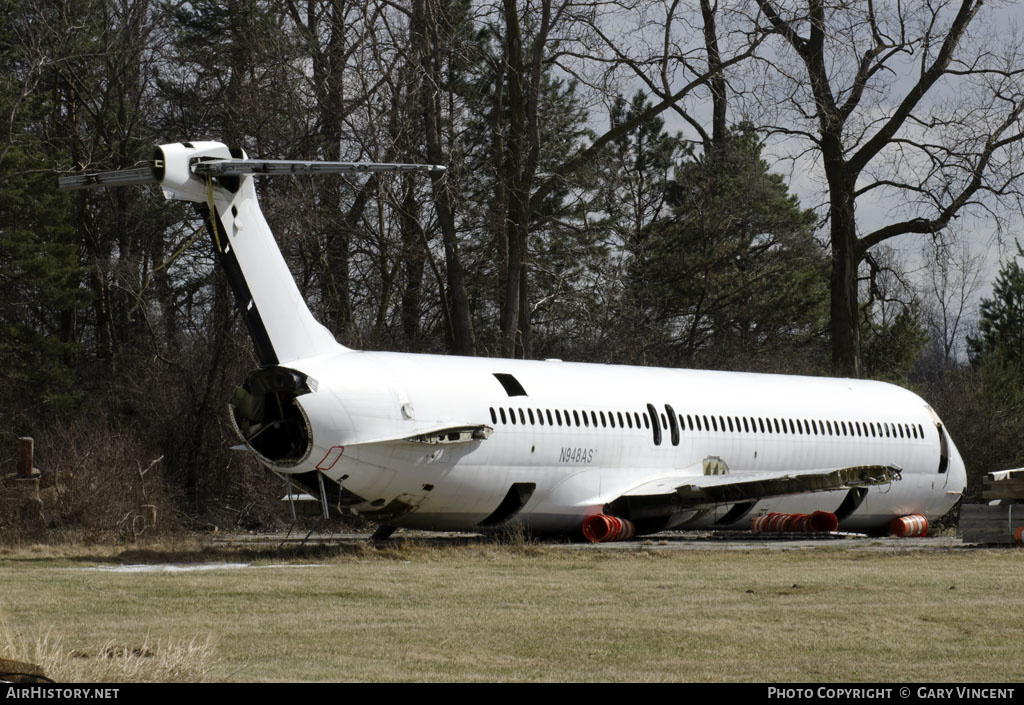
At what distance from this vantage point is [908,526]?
3034 centimetres

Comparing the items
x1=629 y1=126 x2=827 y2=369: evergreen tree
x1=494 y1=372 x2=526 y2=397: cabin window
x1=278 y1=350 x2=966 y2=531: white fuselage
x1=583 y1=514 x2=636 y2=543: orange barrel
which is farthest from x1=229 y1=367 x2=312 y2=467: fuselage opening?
x1=629 y1=126 x2=827 y2=369: evergreen tree

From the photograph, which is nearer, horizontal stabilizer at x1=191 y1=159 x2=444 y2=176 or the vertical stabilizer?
horizontal stabilizer at x1=191 y1=159 x2=444 y2=176

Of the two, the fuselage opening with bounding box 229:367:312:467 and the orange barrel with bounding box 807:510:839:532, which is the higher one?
the fuselage opening with bounding box 229:367:312:467

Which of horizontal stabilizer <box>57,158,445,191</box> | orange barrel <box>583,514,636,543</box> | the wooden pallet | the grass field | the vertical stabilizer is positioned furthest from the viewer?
the wooden pallet

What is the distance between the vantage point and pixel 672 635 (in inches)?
521

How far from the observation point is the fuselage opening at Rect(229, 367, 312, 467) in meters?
21.1

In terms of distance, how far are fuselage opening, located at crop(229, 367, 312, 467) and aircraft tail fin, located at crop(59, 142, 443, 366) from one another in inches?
15.3

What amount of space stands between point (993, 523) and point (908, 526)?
13.4ft

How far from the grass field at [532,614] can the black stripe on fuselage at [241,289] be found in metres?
3.01

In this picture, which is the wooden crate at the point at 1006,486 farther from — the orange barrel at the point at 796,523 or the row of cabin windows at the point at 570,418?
the row of cabin windows at the point at 570,418

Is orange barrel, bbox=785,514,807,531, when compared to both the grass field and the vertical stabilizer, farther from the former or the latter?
the vertical stabilizer

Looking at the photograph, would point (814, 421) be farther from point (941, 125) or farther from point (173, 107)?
point (173, 107)

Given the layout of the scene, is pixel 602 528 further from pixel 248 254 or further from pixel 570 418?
pixel 248 254
